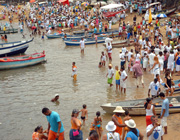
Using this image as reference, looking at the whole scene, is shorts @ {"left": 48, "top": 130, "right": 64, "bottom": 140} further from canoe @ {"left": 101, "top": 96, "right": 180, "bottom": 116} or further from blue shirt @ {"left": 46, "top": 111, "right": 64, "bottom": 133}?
canoe @ {"left": 101, "top": 96, "right": 180, "bottom": 116}

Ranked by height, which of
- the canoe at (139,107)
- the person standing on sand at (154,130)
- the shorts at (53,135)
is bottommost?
the canoe at (139,107)

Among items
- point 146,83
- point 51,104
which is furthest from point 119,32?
point 51,104

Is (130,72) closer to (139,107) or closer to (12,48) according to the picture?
(139,107)

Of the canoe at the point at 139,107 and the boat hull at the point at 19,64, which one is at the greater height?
the boat hull at the point at 19,64

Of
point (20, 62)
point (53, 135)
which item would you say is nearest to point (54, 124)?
point (53, 135)

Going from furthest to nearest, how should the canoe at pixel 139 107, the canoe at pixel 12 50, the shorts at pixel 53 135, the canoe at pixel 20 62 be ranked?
1. the canoe at pixel 12 50
2. the canoe at pixel 20 62
3. the canoe at pixel 139 107
4. the shorts at pixel 53 135

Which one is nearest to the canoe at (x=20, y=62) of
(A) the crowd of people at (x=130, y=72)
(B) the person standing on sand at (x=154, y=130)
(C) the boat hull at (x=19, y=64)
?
(C) the boat hull at (x=19, y=64)

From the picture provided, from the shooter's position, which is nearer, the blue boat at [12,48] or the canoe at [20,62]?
the canoe at [20,62]

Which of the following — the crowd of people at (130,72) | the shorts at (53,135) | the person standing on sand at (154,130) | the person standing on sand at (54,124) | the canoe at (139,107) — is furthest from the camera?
the canoe at (139,107)

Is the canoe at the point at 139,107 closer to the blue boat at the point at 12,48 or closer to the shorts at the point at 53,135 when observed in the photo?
the shorts at the point at 53,135

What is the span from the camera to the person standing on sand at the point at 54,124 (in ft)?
24.3

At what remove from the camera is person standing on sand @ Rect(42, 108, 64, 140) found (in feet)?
24.3

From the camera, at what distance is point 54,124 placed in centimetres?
754

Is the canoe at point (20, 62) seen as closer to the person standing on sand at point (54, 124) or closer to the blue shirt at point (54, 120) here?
the person standing on sand at point (54, 124)
